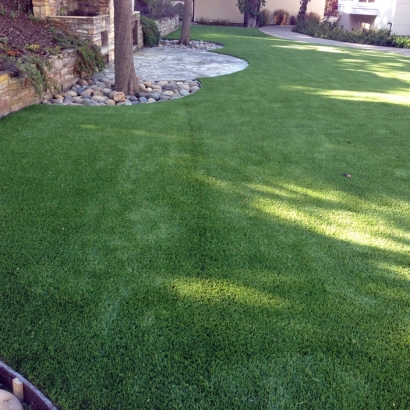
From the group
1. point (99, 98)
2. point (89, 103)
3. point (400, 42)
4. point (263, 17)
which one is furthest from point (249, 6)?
point (89, 103)

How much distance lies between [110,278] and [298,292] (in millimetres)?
1128

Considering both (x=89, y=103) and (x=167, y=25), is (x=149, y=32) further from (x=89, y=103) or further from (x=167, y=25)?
(x=89, y=103)

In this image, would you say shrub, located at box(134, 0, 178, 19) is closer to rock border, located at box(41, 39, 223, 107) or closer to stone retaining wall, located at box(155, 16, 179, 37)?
stone retaining wall, located at box(155, 16, 179, 37)

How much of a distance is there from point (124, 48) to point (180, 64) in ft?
11.3

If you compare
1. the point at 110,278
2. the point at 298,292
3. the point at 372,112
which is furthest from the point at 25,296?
the point at 372,112

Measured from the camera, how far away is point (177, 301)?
2.37 metres

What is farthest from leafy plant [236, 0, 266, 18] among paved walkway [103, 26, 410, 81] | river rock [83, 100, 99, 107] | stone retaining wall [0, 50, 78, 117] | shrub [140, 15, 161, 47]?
river rock [83, 100, 99, 107]

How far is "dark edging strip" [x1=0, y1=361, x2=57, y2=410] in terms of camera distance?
5.64ft

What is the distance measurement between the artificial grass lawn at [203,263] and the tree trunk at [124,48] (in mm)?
1786

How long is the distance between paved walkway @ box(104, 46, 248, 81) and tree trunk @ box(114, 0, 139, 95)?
1.34m

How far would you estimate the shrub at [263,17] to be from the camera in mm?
24763

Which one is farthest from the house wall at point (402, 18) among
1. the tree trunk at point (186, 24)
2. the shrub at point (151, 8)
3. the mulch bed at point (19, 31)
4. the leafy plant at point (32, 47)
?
the leafy plant at point (32, 47)

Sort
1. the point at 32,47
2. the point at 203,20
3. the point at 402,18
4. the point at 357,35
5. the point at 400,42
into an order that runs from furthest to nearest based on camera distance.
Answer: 1. the point at 203,20
2. the point at 402,18
3. the point at 357,35
4. the point at 400,42
5. the point at 32,47

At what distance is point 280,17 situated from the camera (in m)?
27.2
